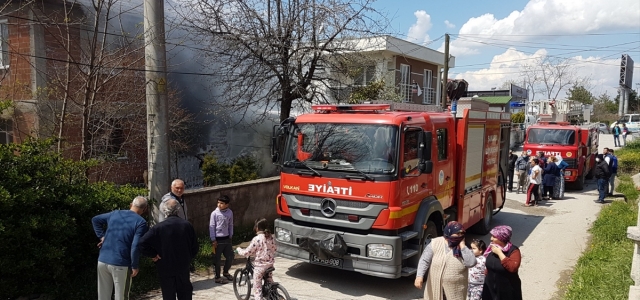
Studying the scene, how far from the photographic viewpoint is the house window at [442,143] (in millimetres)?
7535

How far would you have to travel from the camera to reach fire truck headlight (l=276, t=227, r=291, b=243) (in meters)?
6.99

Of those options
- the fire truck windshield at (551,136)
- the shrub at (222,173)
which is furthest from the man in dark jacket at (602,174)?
the shrub at (222,173)

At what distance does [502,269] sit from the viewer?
15.0 ft

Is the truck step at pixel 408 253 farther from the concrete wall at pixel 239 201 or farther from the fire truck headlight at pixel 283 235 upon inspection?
the concrete wall at pixel 239 201

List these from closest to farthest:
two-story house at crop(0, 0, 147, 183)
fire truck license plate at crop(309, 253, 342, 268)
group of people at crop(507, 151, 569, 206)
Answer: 1. fire truck license plate at crop(309, 253, 342, 268)
2. two-story house at crop(0, 0, 147, 183)
3. group of people at crop(507, 151, 569, 206)

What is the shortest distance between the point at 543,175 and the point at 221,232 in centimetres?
1270

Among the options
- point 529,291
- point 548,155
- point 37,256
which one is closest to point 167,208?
point 37,256

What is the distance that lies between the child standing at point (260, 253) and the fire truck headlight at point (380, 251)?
4.59 feet

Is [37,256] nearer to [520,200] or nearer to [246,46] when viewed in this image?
[246,46]

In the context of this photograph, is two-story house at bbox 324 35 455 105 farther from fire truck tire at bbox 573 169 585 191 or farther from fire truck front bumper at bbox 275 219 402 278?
fire truck tire at bbox 573 169 585 191

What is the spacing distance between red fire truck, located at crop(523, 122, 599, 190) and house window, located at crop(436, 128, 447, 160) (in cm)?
1151

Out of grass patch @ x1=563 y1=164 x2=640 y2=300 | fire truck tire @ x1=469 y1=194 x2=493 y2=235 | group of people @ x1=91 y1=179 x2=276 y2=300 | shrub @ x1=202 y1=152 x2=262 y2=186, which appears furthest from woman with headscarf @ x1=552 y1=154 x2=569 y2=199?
group of people @ x1=91 y1=179 x2=276 y2=300

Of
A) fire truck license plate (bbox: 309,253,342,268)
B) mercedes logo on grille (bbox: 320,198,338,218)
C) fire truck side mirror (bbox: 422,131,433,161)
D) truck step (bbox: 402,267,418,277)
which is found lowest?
truck step (bbox: 402,267,418,277)

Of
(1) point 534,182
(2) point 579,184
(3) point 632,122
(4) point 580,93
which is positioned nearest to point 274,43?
(1) point 534,182
